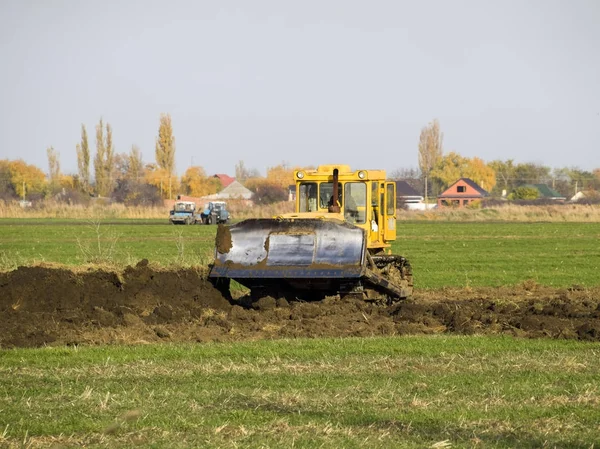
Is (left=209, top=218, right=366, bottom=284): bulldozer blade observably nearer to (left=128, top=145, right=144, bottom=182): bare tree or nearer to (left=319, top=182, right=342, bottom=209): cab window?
(left=319, top=182, right=342, bottom=209): cab window

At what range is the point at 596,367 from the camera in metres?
12.4

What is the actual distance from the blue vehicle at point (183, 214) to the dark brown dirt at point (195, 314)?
57157 millimetres

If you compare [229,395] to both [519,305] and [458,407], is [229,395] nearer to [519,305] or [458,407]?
[458,407]

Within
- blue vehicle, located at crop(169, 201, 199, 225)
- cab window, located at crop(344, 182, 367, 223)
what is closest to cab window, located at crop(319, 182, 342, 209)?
cab window, located at crop(344, 182, 367, 223)

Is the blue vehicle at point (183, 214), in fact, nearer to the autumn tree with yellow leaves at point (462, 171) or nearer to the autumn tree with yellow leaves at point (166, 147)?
the autumn tree with yellow leaves at point (166, 147)

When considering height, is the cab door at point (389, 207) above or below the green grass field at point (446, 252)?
above

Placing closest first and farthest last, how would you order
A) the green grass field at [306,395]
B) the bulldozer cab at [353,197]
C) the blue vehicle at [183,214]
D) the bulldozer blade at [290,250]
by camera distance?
the green grass field at [306,395] < the bulldozer blade at [290,250] < the bulldozer cab at [353,197] < the blue vehicle at [183,214]

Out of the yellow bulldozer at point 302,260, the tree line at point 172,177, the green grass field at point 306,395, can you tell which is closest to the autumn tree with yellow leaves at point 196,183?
the tree line at point 172,177

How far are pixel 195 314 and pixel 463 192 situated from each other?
131952 mm

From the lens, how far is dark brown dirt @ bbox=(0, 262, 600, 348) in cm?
1541

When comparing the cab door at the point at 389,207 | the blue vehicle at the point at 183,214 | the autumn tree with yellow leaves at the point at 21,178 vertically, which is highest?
the autumn tree with yellow leaves at the point at 21,178

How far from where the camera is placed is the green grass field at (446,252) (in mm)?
25844

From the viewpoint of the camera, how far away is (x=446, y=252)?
38.7 m

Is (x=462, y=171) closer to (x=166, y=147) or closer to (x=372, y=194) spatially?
(x=166, y=147)
